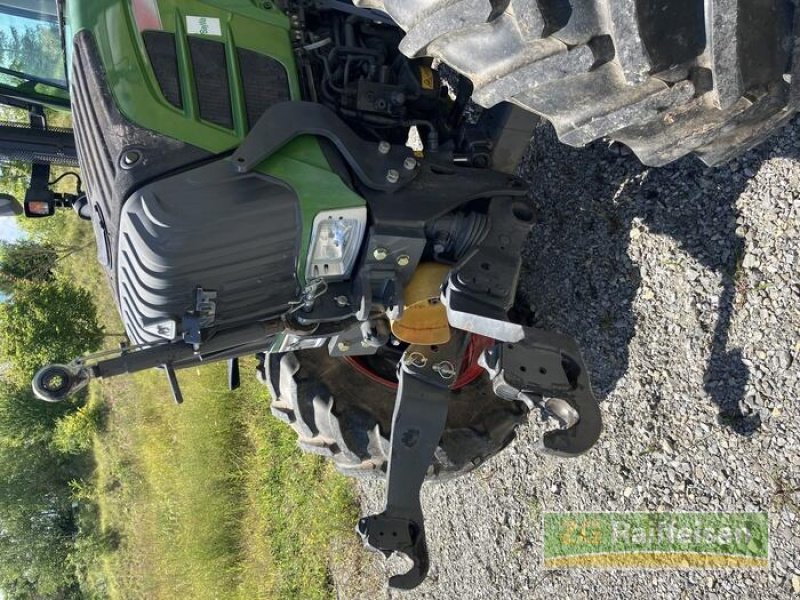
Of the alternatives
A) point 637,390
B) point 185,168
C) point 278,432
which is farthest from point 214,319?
point 278,432

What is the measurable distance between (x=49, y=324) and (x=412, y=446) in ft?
21.8

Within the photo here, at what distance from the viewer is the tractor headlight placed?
9.06ft

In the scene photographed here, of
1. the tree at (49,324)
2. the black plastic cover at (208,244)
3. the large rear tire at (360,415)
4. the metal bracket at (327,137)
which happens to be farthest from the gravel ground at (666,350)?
the tree at (49,324)

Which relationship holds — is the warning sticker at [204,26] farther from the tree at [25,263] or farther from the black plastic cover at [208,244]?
the tree at [25,263]

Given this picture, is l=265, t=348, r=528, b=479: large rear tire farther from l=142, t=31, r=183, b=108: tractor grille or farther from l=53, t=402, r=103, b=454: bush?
l=53, t=402, r=103, b=454: bush

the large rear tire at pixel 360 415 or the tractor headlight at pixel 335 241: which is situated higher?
the tractor headlight at pixel 335 241

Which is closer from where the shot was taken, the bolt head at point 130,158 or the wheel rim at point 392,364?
the bolt head at point 130,158

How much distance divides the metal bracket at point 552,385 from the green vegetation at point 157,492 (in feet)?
10.0

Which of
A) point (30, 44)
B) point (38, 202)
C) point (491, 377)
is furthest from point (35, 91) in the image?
point (491, 377)

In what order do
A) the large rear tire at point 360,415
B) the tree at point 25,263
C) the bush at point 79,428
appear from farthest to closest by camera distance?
the bush at point 79,428 → the tree at point 25,263 → the large rear tire at point 360,415

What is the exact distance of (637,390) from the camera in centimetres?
329

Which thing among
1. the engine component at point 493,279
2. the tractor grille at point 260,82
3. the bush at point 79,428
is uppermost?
the tractor grille at point 260,82

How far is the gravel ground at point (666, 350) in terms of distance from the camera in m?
2.69

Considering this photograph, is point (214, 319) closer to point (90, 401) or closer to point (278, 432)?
point (278, 432)
